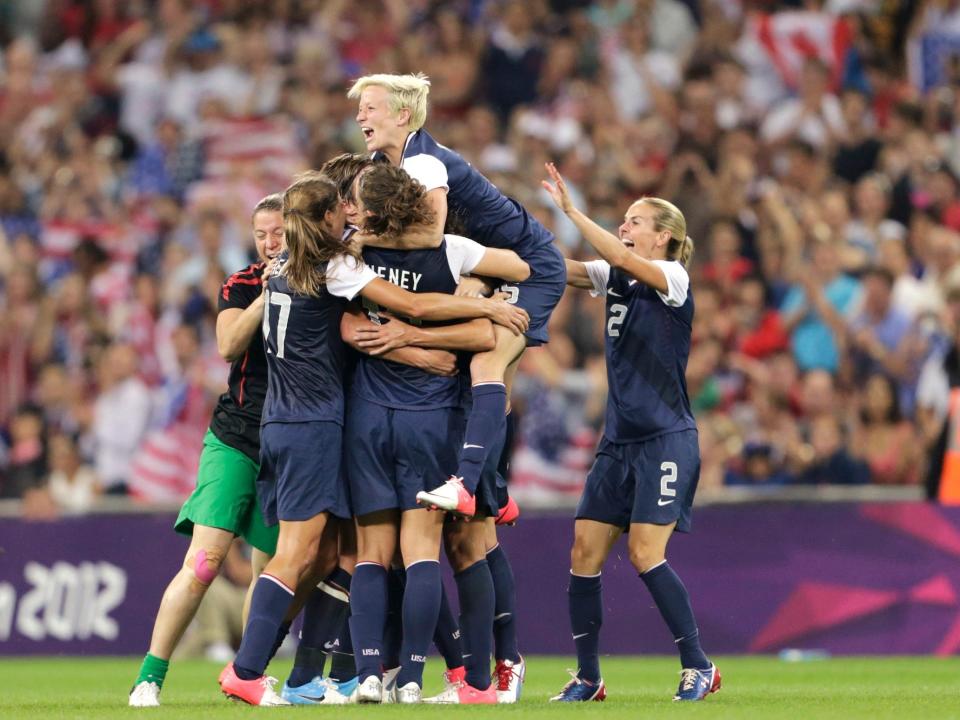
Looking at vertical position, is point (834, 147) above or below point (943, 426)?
above

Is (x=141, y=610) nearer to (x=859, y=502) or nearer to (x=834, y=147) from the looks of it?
(x=859, y=502)

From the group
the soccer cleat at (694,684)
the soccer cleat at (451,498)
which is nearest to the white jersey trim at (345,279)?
the soccer cleat at (451,498)

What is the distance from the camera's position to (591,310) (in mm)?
15758

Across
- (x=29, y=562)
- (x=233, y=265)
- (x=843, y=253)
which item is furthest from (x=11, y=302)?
(x=843, y=253)

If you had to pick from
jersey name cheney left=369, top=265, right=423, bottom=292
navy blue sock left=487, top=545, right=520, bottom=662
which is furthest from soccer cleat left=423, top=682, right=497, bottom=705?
jersey name cheney left=369, top=265, right=423, bottom=292

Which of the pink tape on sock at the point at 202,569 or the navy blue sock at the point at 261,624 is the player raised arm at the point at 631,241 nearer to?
the navy blue sock at the point at 261,624

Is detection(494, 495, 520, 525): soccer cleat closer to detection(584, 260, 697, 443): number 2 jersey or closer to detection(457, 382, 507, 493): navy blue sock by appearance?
detection(584, 260, 697, 443): number 2 jersey

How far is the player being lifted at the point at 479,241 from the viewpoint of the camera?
8547mm

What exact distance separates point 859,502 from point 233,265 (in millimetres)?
6334

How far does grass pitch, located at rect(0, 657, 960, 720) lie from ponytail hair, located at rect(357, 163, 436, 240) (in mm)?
2242

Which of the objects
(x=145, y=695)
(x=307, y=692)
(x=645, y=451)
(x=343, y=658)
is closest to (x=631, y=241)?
(x=645, y=451)

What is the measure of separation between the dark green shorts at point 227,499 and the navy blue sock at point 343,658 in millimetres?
597

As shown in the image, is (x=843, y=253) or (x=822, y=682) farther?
(x=843, y=253)

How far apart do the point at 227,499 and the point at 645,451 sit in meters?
2.14
